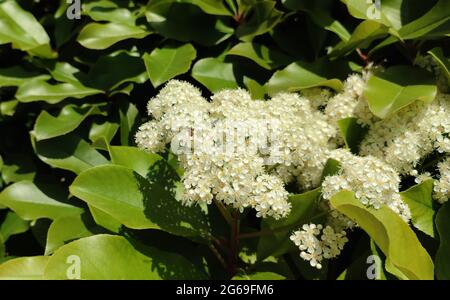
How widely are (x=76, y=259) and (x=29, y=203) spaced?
775 millimetres

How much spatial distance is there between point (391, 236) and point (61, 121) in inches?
56.6

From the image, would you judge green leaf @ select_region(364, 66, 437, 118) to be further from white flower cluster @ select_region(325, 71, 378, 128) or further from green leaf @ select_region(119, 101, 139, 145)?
green leaf @ select_region(119, 101, 139, 145)

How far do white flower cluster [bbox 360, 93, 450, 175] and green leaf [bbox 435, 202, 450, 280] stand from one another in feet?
0.63

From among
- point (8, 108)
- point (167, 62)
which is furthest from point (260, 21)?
point (8, 108)

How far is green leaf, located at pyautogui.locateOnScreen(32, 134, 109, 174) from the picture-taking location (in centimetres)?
217

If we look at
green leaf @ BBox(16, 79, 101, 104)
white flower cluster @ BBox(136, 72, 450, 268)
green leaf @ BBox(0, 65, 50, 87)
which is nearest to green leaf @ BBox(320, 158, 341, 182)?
white flower cluster @ BBox(136, 72, 450, 268)

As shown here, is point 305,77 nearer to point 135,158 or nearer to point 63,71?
point 135,158

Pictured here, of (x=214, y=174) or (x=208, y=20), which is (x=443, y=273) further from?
(x=208, y=20)

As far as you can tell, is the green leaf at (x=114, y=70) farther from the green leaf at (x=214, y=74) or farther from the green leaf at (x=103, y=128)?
the green leaf at (x=214, y=74)

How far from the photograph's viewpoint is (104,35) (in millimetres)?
2193

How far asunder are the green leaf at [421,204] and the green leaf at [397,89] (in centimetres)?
26

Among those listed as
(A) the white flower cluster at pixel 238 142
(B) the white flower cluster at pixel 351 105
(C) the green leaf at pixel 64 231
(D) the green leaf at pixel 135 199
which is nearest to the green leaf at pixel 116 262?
(D) the green leaf at pixel 135 199

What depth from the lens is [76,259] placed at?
1551mm
